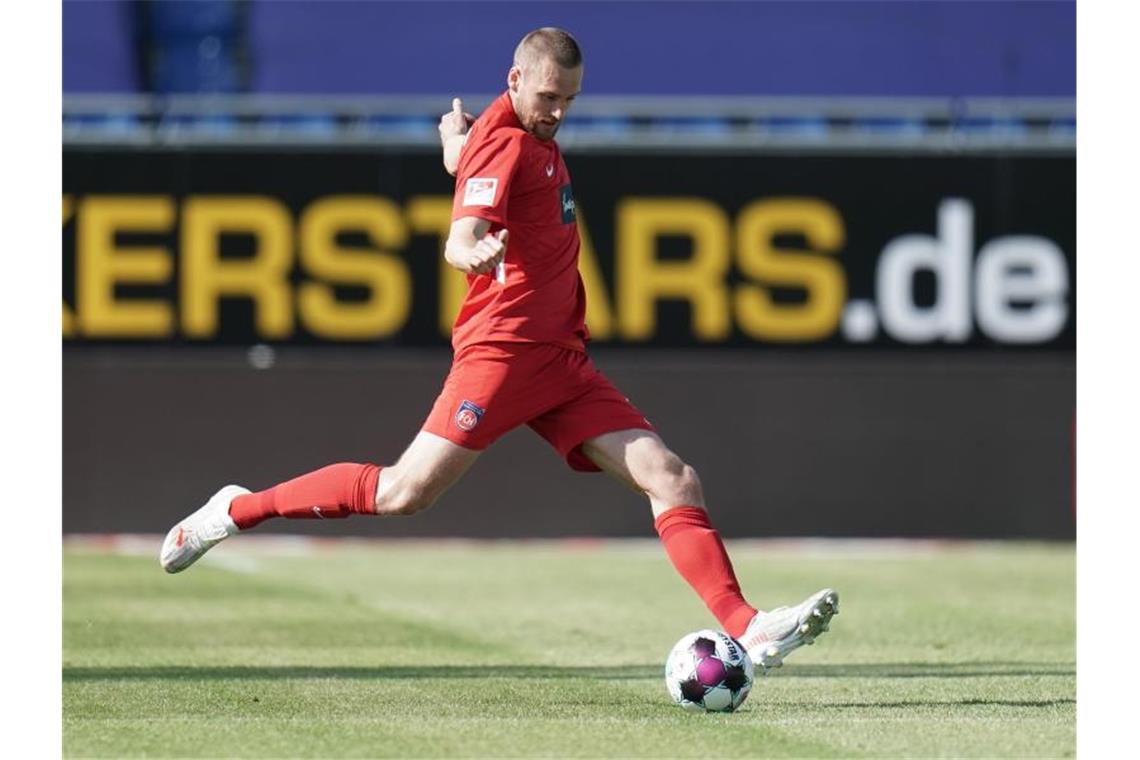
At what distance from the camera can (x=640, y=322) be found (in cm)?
1798

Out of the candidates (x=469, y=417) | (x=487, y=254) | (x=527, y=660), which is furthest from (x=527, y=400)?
(x=527, y=660)

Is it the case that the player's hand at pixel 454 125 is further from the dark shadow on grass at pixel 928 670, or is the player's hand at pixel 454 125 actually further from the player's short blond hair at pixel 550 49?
the dark shadow on grass at pixel 928 670

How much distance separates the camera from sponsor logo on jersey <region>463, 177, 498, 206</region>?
23.0 feet

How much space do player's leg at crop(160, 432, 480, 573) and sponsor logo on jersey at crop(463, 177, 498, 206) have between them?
85 cm

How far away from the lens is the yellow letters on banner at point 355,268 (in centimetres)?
1784

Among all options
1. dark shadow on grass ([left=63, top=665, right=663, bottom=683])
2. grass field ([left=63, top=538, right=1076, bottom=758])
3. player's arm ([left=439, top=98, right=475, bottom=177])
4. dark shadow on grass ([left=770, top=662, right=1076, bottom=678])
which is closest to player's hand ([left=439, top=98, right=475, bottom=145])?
player's arm ([left=439, top=98, right=475, bottom=177])

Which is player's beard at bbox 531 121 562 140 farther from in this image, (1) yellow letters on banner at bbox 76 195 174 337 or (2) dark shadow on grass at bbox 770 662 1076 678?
(1) yellow letters on banner at bbox 76 195 174 337

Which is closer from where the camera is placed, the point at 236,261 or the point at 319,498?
the point at 319,498

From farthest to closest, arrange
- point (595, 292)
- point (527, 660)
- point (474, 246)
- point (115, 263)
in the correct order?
point (595, 292) < point (115, 263) < point (527, 660) < point (474, 246)

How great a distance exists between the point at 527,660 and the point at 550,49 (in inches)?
119

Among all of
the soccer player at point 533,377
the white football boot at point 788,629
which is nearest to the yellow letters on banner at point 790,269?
the soccer player at point 533,377

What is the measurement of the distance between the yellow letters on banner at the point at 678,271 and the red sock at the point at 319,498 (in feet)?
34.0

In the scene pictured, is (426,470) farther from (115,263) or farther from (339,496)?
(115,263)

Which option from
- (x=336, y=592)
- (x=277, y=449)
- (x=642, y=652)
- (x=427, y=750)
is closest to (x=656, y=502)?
(x=427, y=750)
